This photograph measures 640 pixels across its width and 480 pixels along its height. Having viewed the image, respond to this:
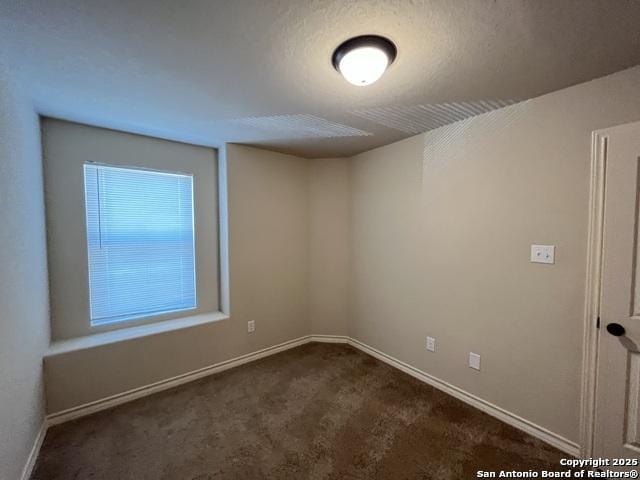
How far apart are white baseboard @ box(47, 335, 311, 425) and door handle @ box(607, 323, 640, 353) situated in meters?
2.78

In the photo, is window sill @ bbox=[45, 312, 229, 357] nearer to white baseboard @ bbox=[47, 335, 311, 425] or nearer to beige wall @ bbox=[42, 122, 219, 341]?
beige wall @ bbox=[42, 122, 219, 341]

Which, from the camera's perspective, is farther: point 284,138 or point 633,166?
Result: point 284,138

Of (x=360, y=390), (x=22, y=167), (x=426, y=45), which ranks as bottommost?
(x=360, y=390)

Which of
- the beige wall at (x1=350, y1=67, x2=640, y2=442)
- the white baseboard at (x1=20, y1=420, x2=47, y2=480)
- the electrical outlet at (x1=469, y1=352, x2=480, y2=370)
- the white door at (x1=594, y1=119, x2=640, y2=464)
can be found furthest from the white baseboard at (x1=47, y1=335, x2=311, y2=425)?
the white door at (x1=594, y1=119, x2=640, y2=464)

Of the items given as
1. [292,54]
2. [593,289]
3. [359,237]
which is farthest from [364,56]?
[359,237]

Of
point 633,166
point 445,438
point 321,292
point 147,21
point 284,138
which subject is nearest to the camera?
point 147,21

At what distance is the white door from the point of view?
1443 millimetres

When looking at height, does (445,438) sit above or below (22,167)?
below

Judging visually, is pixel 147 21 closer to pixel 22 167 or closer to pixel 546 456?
pixel 22 167

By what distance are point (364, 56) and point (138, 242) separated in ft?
8.12

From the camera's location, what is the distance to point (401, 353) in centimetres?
279

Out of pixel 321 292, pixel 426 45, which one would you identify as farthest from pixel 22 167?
pixel 321 292

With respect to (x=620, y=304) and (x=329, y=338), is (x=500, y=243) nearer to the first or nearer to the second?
(x=620, y=304)

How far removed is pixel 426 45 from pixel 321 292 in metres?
2.75
